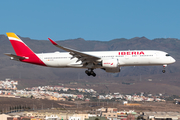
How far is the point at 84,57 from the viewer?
53500mm

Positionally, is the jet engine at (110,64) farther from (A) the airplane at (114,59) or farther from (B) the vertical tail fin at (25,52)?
(B) the vertical tail fin at (25,52)

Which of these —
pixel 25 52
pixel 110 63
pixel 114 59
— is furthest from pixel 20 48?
pixel 114 59

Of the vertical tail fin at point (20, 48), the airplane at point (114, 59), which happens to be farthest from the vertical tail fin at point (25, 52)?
the airplane at point (114, 59)

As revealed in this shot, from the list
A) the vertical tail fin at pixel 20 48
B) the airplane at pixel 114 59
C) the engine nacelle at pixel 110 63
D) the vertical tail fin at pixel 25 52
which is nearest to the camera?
the engine nacelle at pixel 110 63

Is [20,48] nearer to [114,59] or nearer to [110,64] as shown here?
[110,64]

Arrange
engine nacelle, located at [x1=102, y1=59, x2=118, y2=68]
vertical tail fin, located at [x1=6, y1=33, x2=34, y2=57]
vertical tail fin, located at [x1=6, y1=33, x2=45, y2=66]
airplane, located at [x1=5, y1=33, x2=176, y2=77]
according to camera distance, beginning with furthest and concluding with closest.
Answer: vertical tail fin, located at [x1=6, y1=33, x2=34, y2=57], vertical tail fin, located at [x1=6, y1=33, x2=45, y2=66], airplane, located at [x1=5, y1=33, x2=176, y2=77], engine nacelle, located at [x1=102, y1=59, x2=118, y2=68]

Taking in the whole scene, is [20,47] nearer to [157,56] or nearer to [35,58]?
[35,58]

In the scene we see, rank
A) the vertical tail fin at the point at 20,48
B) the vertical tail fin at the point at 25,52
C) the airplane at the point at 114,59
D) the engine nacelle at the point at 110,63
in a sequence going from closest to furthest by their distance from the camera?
the engine nacelle at the point at 110,63
the airplane at the point at 114,59
the vertical tail fin at the point at 25,52
the vertical tail fin at the point at 20,48

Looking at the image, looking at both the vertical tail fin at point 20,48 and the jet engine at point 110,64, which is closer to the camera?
the jet engine at point 110,64

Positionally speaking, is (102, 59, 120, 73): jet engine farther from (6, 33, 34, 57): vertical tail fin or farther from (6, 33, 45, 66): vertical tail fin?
(6, 33, 34, 57): vertical tail fin

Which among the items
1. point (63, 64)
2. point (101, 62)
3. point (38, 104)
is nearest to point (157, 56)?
point (101, 62)

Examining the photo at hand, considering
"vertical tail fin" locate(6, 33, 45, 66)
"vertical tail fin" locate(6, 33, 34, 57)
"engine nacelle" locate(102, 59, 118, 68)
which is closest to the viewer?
"engine nacelle" locate(102, 59, 118, 68)

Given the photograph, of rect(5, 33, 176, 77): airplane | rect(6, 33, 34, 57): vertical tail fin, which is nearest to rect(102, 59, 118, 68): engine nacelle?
rect(5, 33, 176, 77): airplane

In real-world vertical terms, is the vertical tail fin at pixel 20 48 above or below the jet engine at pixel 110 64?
above
